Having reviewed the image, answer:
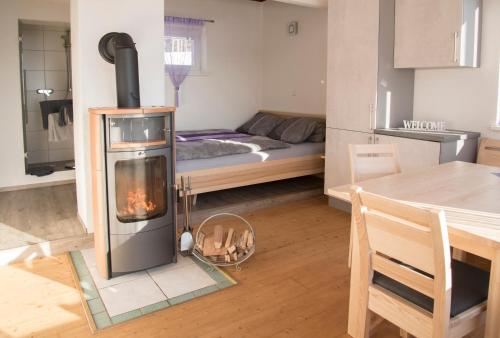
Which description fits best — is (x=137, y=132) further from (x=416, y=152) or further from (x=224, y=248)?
(x=416, y=152)

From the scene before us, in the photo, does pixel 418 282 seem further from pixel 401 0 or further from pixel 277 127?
pixel 277 127

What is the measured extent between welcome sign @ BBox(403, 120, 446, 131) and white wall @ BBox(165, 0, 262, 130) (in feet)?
10.1

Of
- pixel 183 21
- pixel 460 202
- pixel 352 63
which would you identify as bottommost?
pixel 460 202

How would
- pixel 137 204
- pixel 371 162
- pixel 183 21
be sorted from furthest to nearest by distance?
pixel 183 21 → pixel 137 204 → pixel 371 162

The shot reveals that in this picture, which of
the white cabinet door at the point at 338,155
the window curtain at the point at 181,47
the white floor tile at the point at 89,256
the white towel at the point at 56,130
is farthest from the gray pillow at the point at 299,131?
the white towel at the point at 56,130

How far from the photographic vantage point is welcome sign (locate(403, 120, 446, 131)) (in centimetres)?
366

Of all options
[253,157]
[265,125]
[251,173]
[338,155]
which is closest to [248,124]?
[265,125]

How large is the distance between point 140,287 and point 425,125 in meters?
2.83

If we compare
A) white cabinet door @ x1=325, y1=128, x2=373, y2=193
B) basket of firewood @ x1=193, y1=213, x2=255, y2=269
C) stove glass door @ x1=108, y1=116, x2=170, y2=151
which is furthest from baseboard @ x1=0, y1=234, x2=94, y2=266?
white cabinet door @ x1=325, y1=128, x2=373, y2=193

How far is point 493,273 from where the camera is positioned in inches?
58.3

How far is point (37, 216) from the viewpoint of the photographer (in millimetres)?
3674

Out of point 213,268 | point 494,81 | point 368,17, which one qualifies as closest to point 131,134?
point 213,268

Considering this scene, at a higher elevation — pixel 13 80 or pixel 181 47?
pixel 181 47

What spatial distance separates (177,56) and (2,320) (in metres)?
4.21
